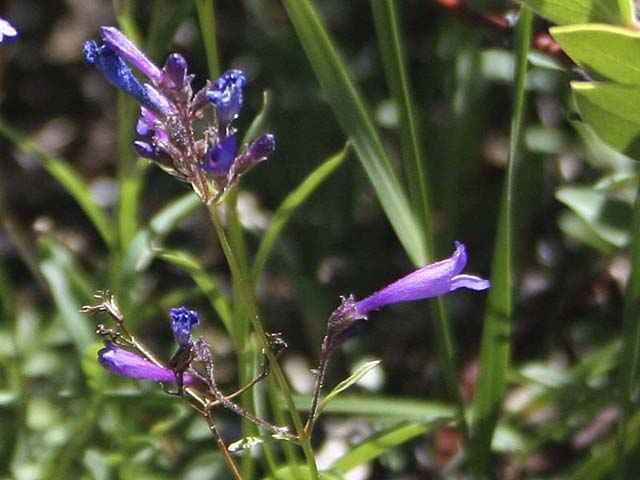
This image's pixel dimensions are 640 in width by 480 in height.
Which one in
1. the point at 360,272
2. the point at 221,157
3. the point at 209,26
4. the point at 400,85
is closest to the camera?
the point at 221,157

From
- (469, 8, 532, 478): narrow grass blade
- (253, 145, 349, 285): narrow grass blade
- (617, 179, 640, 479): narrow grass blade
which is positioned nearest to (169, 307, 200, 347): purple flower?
(253, 145, 349, 285): narrow grass blade

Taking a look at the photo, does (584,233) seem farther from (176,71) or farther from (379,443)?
(176,71)

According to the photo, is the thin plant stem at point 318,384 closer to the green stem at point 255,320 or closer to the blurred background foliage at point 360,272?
the green stem at point 255,320

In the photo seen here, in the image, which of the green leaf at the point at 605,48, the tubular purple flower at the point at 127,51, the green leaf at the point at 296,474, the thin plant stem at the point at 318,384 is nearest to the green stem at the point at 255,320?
the thin plant stem at the point at 318,384

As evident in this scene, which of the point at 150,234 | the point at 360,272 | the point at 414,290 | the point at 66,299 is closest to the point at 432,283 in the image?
the point at 414,290

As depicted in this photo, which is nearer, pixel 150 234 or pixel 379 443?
pixel 379 443

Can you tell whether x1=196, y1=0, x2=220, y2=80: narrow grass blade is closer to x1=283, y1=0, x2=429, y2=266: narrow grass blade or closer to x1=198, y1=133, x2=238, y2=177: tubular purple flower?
x1=283, y1=0, x2=429, y2=266: narrow grass blade
